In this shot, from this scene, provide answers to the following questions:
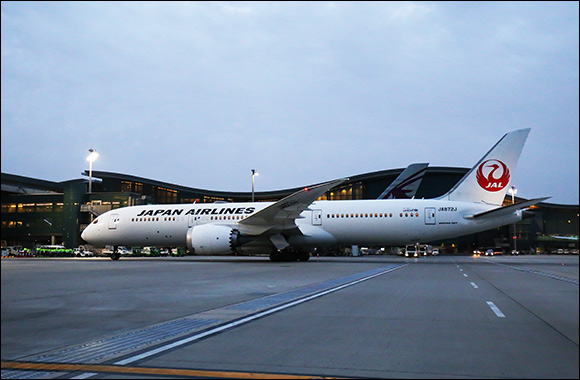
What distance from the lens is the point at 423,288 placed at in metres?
13.4

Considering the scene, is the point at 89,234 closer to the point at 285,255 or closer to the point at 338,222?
the point at 285,255

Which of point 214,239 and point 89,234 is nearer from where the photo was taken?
point 214,239

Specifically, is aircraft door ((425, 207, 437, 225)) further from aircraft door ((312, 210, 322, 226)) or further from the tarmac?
the tarmac

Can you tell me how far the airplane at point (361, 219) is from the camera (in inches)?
1130

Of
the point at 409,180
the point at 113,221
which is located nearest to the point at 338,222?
the point at 113,221

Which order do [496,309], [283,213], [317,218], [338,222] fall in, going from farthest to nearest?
1. [317,218]
2. [338,222]
3. [283,213]
4. [496,309]

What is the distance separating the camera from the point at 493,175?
95.9ft

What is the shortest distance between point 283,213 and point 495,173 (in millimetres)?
12996

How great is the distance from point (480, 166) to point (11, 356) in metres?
28.5

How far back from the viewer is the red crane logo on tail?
29.1 meters

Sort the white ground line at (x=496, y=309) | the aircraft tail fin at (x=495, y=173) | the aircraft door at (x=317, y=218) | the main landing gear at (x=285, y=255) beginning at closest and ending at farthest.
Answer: the white ground line at (x=496, y=309)
the aircraft tail fin at (x=495, y=173)
the aircraft door at (x=317, y=218)
the main landing gear at (x=285, y=255)

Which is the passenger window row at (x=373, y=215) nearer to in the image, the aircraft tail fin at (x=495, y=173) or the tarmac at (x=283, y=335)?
the aircraft tail fin at (x=495, y=173)

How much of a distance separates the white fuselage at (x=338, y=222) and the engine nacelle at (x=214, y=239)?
134cm

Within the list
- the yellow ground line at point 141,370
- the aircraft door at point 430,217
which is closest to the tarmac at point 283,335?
the yellow ground line at point 141,370
